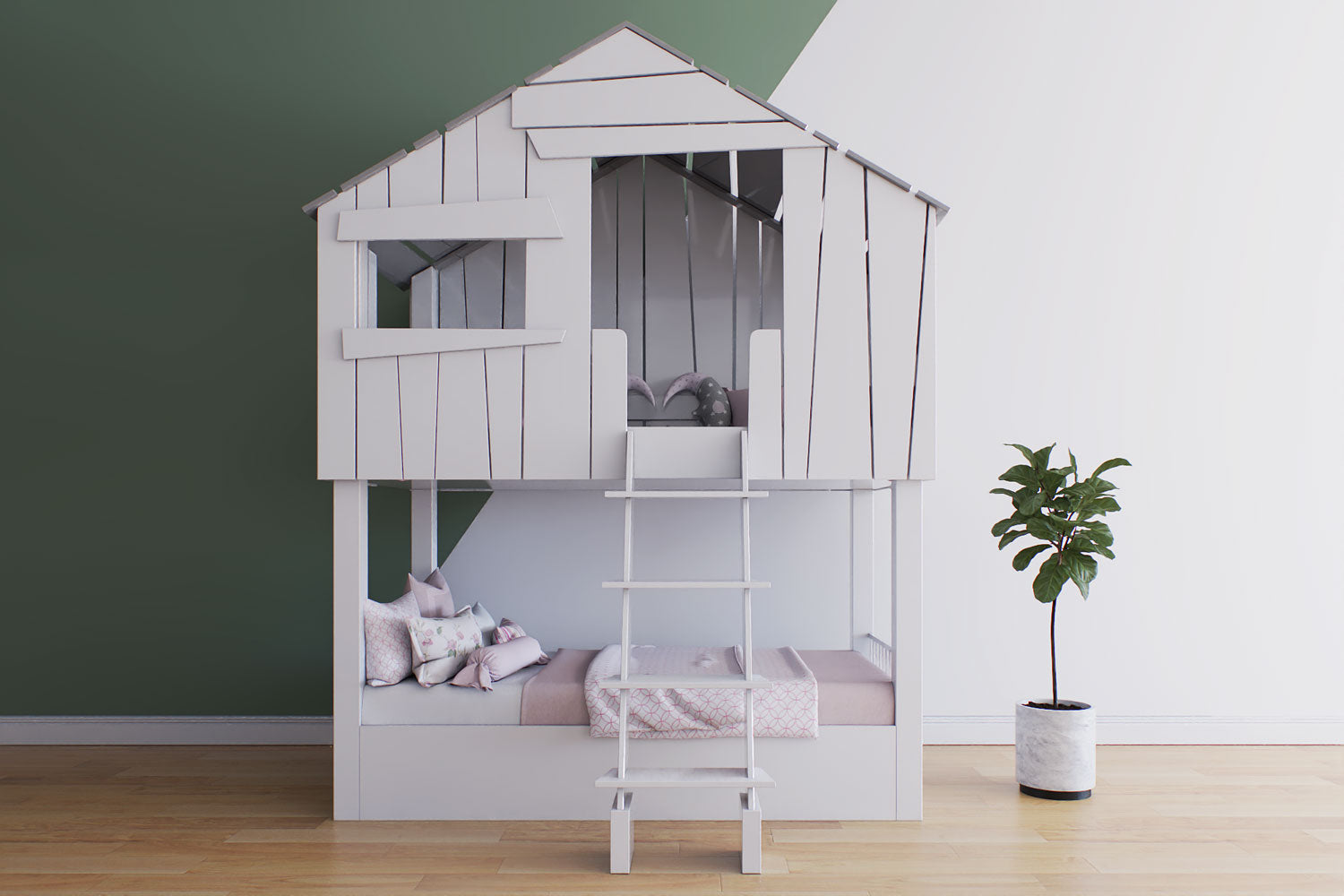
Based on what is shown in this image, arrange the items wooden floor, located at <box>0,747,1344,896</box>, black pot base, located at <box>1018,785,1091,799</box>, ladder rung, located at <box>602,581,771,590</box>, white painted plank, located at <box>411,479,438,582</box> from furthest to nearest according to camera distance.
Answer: white painted plank, located at <box>411,479,438,582</box>
black pot base, located at <box>1018,785,1091,799</box>
ladder rung, located at <box>602,581,771,590</box>
wooden floor, located at <box>0,747,1344,896</box>

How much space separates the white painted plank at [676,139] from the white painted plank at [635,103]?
0.08 ft

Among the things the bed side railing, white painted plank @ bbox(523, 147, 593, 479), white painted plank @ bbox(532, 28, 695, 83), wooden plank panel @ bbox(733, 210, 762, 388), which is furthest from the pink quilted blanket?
white painted plank @ bbox(532, 28, 695, 83)

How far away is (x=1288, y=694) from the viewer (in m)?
4.11

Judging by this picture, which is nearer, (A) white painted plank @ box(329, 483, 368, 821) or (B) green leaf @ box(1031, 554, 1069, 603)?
(A) white painted plank @ box(329, 483, 368, 821)

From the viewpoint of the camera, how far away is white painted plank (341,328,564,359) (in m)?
3.11

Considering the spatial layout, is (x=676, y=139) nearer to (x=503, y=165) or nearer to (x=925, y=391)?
(x=503, y=165)

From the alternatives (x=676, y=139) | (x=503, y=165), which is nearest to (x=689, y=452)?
(x=676, y=139)

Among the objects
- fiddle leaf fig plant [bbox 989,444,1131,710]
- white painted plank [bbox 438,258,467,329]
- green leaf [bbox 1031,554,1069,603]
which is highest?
white painted plank [bbox 438,258,467,329]

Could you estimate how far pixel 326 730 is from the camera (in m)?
4.07

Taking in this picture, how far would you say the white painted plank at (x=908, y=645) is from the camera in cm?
307

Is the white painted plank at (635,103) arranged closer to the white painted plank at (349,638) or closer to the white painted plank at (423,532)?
the white painted plank at (349,638)

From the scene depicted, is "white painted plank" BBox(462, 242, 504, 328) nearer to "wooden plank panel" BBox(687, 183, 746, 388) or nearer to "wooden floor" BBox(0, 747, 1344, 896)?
"wooden plank panel" BBox(687, 183, 746, 388)

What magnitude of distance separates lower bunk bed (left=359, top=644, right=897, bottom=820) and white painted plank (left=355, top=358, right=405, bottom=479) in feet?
2.83

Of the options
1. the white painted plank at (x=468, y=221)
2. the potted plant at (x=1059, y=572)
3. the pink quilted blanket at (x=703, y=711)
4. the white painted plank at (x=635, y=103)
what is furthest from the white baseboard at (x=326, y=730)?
the white painted plank at (x=635, y=103)
